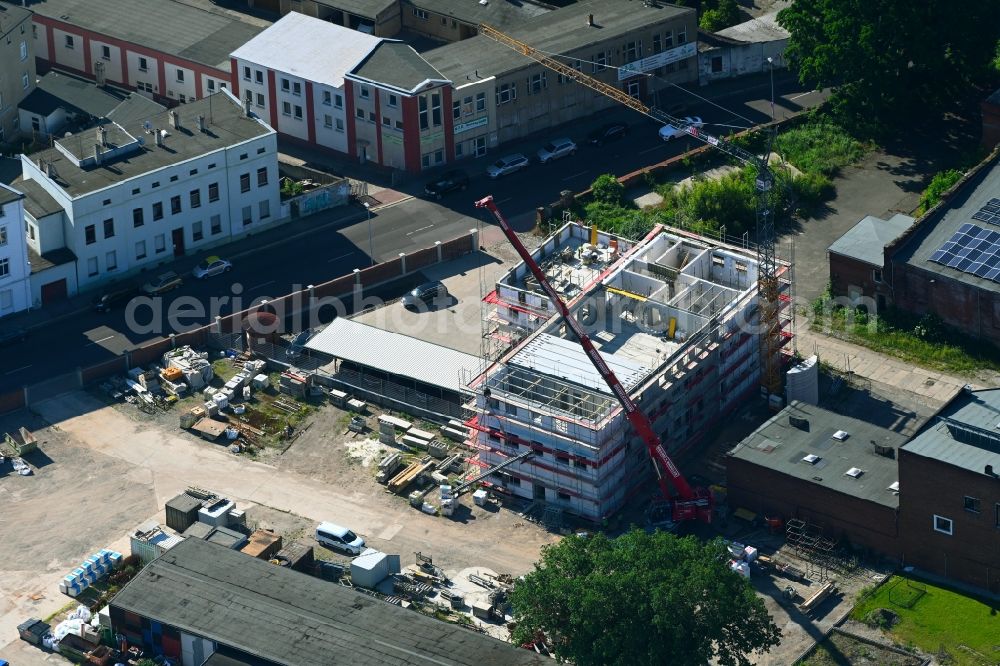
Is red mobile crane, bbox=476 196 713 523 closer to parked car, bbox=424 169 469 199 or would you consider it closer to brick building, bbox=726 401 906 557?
brick building, bbox=726 401 906 557

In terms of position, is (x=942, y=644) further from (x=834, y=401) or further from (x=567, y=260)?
(x=567, y=260)

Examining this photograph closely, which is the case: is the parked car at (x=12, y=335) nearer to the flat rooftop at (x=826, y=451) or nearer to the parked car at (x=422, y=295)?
the parked car at (x=422, y=295)

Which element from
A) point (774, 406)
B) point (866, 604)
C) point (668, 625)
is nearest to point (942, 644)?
point (866, 604)

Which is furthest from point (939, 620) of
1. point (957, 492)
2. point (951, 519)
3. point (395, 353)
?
point (395, 353)

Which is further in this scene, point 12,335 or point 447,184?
point 447,184

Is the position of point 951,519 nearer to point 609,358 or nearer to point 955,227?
point 609,358

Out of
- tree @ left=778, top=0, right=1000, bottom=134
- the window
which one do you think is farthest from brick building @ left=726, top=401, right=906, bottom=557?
tree @ left=778, top=0, right=1000, bottom=134
